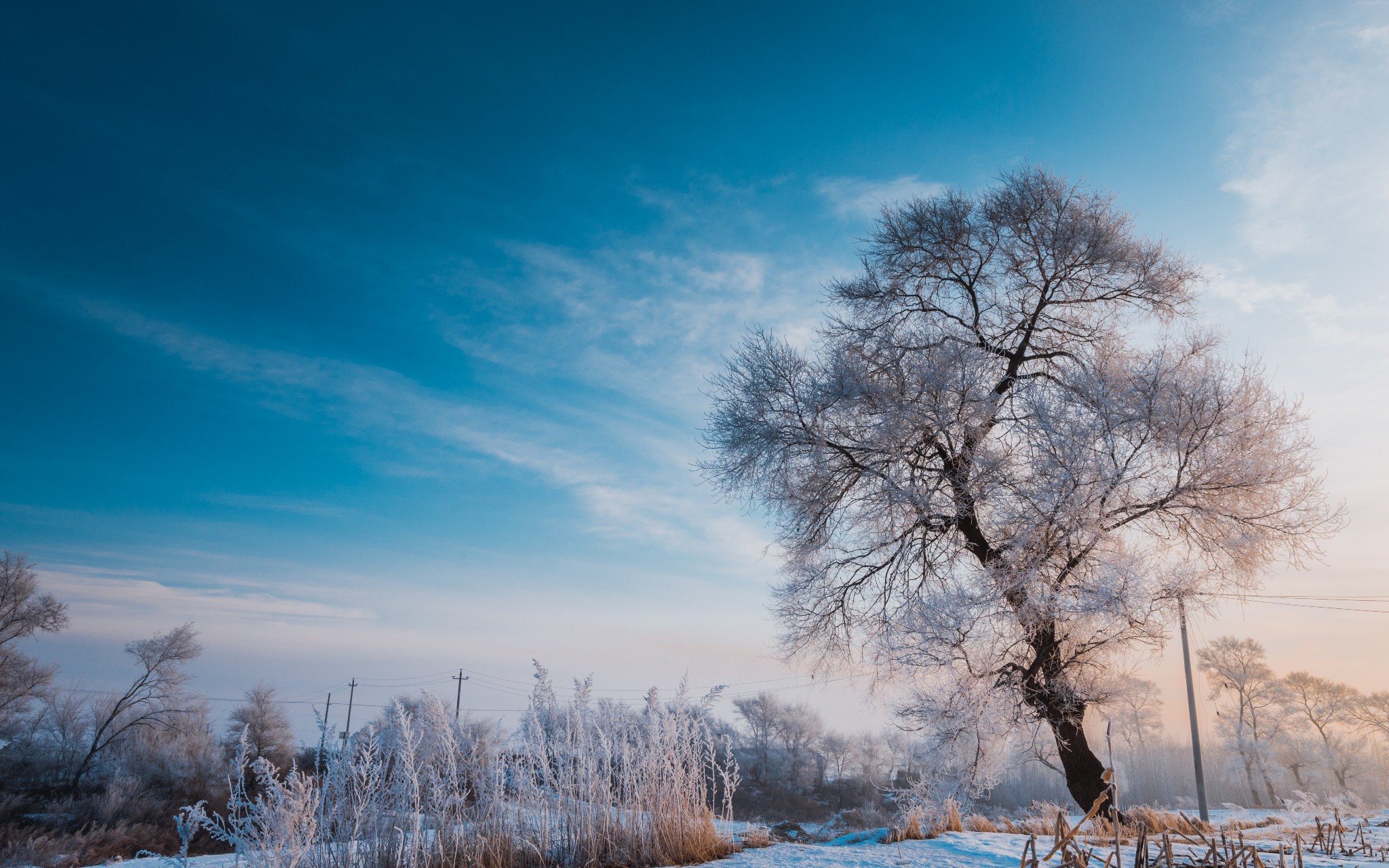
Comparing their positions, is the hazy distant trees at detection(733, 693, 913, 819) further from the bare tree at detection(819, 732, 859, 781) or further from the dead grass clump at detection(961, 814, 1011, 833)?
the dead grass clump at detection(961, 814, 1011, 833)

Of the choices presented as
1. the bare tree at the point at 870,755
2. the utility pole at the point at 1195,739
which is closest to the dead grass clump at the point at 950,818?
the utility pole at the point at 1195,739

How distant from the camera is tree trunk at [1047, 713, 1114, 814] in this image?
8281 mm

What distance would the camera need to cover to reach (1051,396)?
28.1 feet

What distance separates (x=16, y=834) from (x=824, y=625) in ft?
57.2

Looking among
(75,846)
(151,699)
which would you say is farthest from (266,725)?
(75,846)

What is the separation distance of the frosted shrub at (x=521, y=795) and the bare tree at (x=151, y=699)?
26.2 metres

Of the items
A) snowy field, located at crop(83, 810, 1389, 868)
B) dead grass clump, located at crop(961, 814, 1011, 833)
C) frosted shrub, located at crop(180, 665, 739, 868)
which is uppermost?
frosted shrub, located at crop(180, 665, 739, 868)

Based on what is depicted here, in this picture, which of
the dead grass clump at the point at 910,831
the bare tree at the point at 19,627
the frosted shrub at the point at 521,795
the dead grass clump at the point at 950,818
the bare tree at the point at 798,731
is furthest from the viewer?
the bare tree at the point at 798,731

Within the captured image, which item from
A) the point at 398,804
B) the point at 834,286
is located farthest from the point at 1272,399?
the point at 398,804

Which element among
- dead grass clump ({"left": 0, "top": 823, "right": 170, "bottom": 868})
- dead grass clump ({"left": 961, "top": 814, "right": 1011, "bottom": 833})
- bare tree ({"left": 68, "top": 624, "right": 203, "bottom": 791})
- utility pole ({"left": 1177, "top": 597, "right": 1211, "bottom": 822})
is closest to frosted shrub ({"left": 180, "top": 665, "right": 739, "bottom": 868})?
dead grass clump ({"left": 961, "top": 814, "right": 1011, "bottom": 833})

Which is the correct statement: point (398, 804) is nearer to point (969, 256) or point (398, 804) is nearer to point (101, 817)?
point (969, 256)

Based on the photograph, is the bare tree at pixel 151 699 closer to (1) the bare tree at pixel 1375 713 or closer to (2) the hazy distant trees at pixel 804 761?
(2) the hazy distant trees at pixel 804 761

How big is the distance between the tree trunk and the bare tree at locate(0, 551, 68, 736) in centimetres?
3143

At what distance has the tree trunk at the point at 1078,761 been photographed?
828cm
